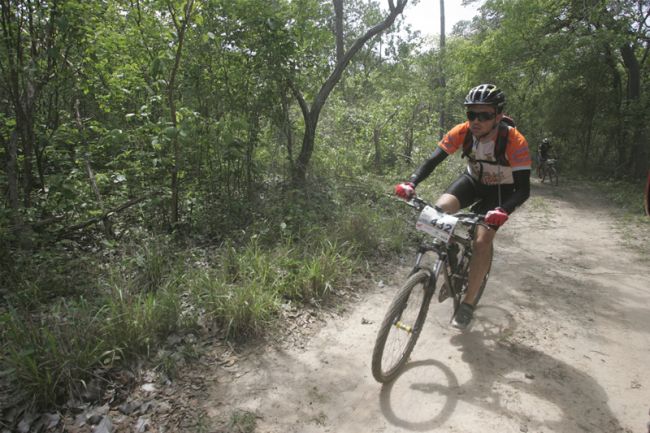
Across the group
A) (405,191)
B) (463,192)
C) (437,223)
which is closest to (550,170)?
(463,192)

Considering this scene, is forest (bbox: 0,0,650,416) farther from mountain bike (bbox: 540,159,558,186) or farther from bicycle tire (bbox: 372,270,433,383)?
mountain bike (bbox: 540,159,558,186)

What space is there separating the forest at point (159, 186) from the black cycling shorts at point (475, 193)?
1.70m

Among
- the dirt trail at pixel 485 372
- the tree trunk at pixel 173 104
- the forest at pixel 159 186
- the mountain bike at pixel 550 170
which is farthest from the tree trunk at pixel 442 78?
the tree trunk at pixel 173 104

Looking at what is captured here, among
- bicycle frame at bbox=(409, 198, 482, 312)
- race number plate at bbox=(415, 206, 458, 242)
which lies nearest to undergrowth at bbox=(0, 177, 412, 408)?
bicycle frame at bbox=(409, 198, 482, 312)

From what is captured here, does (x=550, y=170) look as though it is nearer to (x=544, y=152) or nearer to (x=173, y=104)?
(x=544, y=152)

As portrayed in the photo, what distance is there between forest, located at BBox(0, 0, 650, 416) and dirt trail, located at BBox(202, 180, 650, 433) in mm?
591

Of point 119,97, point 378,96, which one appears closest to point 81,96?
point 119,97

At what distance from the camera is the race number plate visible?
110 inches

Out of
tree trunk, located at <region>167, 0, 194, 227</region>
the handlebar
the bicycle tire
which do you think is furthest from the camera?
tree trunk, located at <region>167, 0, 194, 227</region>

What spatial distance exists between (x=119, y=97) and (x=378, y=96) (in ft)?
43.3

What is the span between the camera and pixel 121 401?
8.68 feet

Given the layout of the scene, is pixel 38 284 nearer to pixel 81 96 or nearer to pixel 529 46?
pixel 81 96

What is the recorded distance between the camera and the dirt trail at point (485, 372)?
2582 mm

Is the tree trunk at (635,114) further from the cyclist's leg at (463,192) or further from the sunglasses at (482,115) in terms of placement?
the sunglasses at (482,115)
